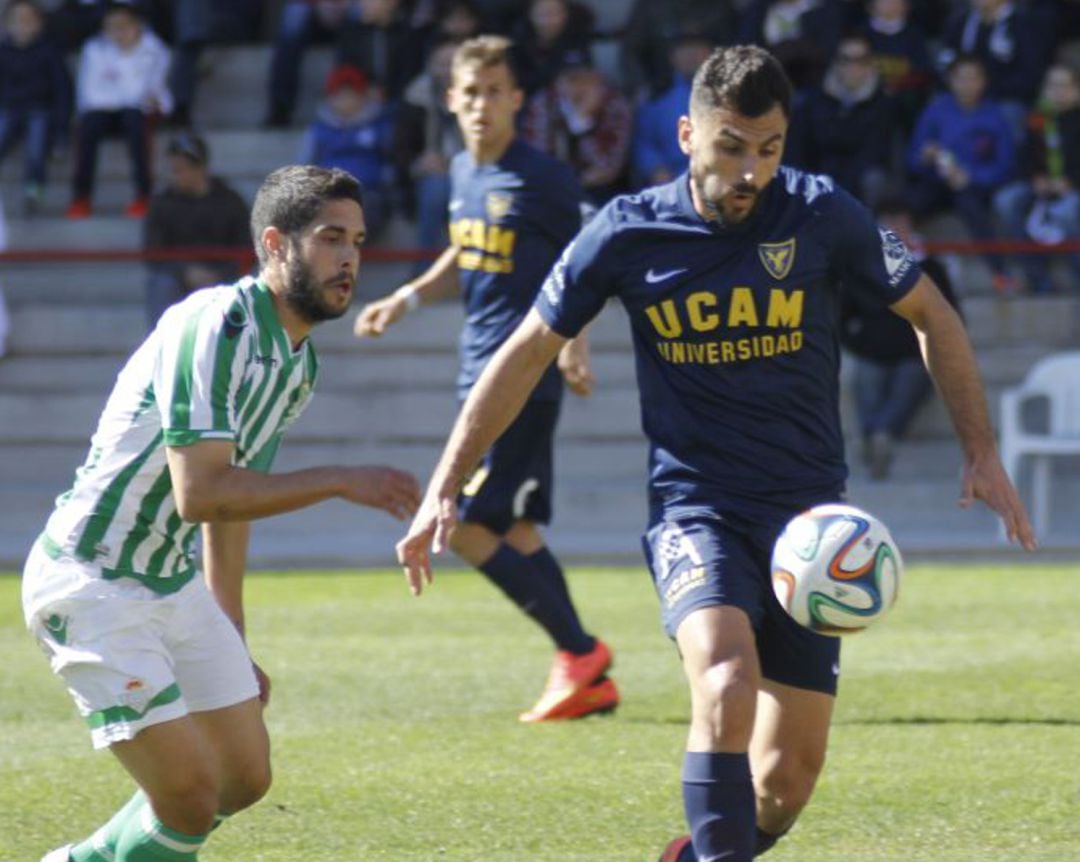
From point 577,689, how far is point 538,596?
0.40 metres

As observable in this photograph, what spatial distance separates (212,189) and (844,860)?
1048cm

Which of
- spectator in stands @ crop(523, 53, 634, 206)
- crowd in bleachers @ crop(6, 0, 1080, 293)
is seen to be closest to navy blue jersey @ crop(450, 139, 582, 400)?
crowd in bleachers @ crop(6, 0, 1080, 293)

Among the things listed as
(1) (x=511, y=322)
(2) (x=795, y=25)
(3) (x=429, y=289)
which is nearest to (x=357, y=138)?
(2) (x=795, y=25)

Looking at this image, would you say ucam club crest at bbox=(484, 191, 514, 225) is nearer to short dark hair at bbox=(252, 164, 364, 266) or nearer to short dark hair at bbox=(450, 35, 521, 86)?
short dark hair at bbox=(450, 35, 521, 86)

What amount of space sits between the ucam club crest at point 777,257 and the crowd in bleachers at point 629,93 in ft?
32.7

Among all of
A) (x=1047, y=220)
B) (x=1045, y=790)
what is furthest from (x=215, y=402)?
(x=1047, y=220)

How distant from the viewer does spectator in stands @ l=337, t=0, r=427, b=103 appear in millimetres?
17562

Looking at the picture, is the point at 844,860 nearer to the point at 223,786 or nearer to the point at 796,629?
→ the point at 796,629

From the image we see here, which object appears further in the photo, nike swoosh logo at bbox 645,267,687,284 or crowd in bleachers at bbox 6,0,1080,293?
crowd in bleachers at bbox 6,0,1080,293

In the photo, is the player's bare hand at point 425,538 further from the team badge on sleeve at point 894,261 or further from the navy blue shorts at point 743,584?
the team badge on sleeve at point 894,261

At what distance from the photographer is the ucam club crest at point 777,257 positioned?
18.3 ft

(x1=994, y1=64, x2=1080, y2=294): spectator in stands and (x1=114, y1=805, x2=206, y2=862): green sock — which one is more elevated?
(x1=994, y1=64, x2=1080, y2=294): spectator in stands

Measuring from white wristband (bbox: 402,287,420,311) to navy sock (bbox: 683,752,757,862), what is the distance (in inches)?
156

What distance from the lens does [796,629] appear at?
18.5 ft
